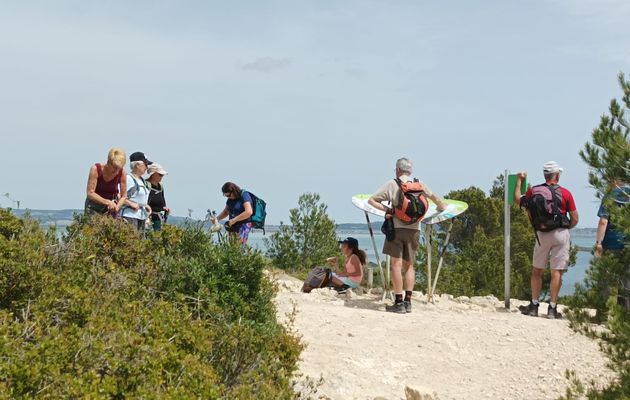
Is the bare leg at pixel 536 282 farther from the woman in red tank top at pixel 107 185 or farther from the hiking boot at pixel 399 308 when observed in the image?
the woman in red tank top at pixel 107 185

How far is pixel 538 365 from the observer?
7.80 meters

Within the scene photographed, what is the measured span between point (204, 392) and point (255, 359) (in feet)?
4.17

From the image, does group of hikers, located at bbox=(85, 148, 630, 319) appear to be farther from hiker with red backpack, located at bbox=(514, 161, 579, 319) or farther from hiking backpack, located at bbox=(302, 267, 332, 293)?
hiking backpack, located at bbox=(302, 267, 332, 293)

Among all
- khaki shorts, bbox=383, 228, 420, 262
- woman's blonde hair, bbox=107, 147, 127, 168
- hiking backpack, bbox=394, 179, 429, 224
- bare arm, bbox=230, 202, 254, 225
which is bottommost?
khaki shorts, bbox=383, 228, 420, 262

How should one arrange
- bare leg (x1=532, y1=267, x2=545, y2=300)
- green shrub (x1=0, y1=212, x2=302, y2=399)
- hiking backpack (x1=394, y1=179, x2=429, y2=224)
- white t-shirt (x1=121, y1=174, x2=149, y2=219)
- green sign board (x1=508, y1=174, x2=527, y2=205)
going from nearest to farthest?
green shrub (x1=0, y1=212, x2=302, y2=399) → white t-shirt (x1=121, y1=174, x2=149, y2=219) → hiking backpack (x1=394, y1=179, x2=429, y2=224) → bare leg (x1=532, y1=267, x2=545, y2=300) → green sign board (x1=508, y1=174, x2=527, y2=205)

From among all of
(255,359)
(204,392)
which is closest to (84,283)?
(255,359)

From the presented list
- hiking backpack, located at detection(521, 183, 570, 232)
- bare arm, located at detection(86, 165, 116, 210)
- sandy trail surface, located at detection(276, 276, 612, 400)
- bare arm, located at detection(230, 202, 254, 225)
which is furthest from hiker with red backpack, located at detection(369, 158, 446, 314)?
→ bare arm, located at detection(86, 165, 116, 210)

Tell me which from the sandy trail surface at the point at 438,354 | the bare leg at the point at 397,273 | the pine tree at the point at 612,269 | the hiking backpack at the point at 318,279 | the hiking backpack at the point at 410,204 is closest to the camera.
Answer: the pine tree at the point at 612,269

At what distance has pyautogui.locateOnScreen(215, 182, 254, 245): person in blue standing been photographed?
9477 mm

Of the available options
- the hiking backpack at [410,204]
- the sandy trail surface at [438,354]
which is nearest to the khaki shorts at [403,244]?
the hiking backpack at [410,204]

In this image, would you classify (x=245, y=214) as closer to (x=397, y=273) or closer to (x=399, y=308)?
(x=397, y=273)

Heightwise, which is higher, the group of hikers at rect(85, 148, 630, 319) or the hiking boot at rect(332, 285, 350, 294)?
the group of hikers at rect(85, 148, 630, 319)

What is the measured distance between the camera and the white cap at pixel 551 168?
9.36 m

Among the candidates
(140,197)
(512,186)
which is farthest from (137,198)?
(512,186)
